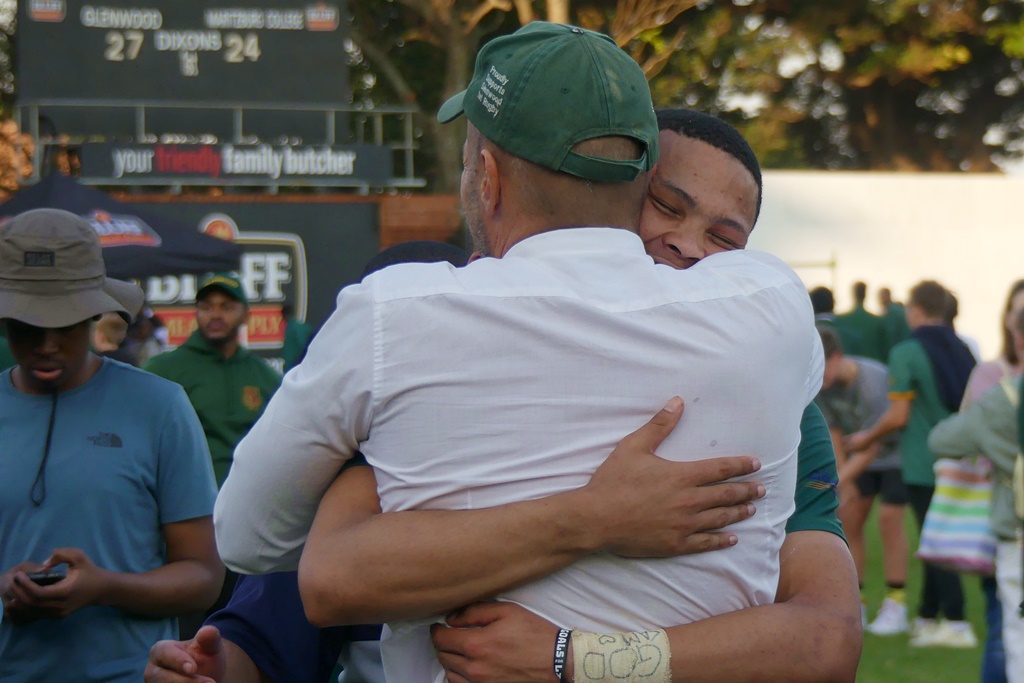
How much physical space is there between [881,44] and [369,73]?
33.8 ft

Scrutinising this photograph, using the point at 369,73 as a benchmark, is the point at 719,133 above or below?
below

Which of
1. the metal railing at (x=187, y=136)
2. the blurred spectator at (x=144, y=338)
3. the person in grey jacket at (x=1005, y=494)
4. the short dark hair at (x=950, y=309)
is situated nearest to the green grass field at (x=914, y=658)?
the person in grey jacket at (x=1005, y=494)

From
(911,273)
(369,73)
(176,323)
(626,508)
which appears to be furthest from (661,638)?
(369,73)

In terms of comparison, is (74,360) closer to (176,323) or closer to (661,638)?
(661,638)

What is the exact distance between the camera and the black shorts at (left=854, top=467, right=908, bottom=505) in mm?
8555

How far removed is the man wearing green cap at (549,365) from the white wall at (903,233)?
1624 cm

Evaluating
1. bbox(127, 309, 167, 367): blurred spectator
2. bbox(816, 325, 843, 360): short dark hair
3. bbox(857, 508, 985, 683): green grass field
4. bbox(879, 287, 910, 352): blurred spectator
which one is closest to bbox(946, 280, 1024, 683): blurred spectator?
bbox(857, 508, 985, 683): green grass field

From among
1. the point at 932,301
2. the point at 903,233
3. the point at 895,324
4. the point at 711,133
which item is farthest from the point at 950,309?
the point at 903,233

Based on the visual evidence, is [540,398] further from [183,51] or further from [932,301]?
[183,51]

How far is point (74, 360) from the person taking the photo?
334 cm

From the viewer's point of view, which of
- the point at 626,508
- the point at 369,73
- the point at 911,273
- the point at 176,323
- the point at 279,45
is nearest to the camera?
the point at 626,508

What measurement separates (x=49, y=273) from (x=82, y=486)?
574mm

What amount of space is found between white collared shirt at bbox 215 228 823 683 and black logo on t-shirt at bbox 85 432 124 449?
5.46ft

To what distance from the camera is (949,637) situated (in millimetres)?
7895
